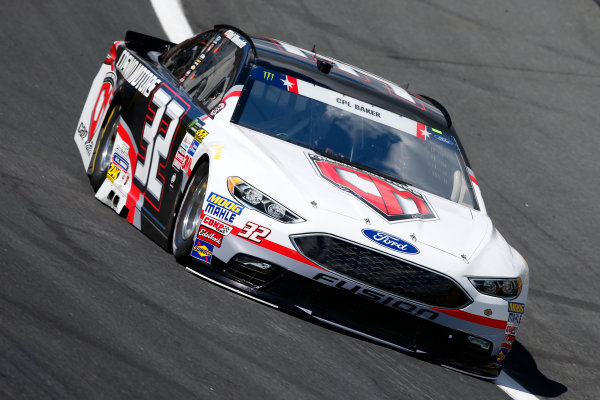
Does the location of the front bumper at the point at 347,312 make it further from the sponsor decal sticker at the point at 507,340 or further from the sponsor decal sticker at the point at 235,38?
the sponsor decal sticker at the point at 235,38

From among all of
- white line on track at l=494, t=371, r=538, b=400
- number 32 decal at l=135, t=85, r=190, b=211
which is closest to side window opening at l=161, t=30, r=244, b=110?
number 32 decal at l=135, t=85, r=190, b=211

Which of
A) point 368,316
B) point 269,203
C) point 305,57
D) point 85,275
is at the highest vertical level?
point 305,57

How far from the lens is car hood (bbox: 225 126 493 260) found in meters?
5.98

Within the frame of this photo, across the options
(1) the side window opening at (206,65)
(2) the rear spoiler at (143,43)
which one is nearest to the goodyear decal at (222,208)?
(1) the side window opening at (206,65)

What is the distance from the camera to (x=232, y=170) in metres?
6.16

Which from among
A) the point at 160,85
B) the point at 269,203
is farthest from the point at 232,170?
the point at 160,85

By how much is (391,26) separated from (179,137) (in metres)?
8.32

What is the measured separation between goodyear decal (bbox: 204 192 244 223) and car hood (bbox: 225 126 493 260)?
7.5 inches

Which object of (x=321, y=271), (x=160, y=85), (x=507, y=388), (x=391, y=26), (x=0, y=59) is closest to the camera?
(x=321, y=271)

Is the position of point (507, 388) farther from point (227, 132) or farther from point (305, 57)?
point (305, 57)

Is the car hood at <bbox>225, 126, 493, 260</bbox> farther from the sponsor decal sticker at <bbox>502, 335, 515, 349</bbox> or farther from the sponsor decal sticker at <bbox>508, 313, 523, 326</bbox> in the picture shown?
the sponsor decal sticker at <bbox>502, 335, 515, 349</bbox>

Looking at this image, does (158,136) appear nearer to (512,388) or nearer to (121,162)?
(121,162)

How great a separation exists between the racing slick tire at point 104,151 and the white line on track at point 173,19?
471cm

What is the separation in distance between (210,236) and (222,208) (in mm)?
187
